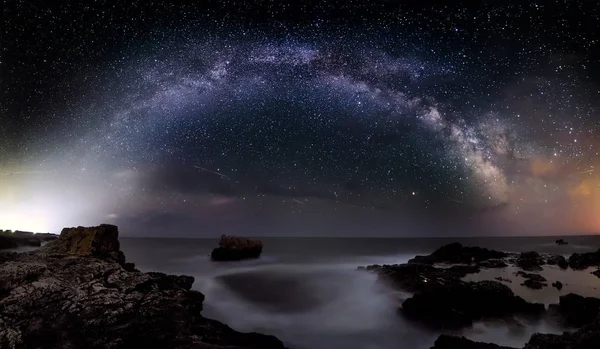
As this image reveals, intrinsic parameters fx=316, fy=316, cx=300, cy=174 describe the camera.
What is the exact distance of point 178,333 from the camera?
36.7 feet

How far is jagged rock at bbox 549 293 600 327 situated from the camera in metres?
15.1

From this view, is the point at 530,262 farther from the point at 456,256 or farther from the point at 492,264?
the point at 456,256

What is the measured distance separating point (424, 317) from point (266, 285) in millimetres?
16787

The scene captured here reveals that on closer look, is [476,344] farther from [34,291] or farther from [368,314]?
[34,291]

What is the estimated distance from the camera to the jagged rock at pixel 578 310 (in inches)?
595

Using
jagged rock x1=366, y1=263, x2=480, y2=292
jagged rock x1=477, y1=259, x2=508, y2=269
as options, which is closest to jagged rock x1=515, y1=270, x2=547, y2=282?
jagged rock x1=477, y1=259, x2=508, y2=269

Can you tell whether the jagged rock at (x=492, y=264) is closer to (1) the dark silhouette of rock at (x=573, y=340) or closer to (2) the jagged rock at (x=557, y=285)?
(2) the jagged rock at (x=557, y=285)

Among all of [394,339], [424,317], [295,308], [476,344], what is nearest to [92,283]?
[295,308]

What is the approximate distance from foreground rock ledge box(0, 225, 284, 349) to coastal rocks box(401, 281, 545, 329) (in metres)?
9.60

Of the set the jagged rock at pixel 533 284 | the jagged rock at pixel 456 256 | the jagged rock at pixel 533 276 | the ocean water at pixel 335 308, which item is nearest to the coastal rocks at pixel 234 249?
the ocean water at pixel 335 308

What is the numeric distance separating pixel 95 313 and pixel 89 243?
38.2 ft

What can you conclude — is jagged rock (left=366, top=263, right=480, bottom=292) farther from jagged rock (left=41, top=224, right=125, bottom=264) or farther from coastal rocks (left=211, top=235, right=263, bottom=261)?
coastal rocks (left=211, top=235, right=263, bottom=261)

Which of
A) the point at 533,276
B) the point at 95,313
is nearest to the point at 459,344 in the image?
the point at 95,313

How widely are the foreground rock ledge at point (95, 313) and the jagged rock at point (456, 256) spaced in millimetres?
33737
